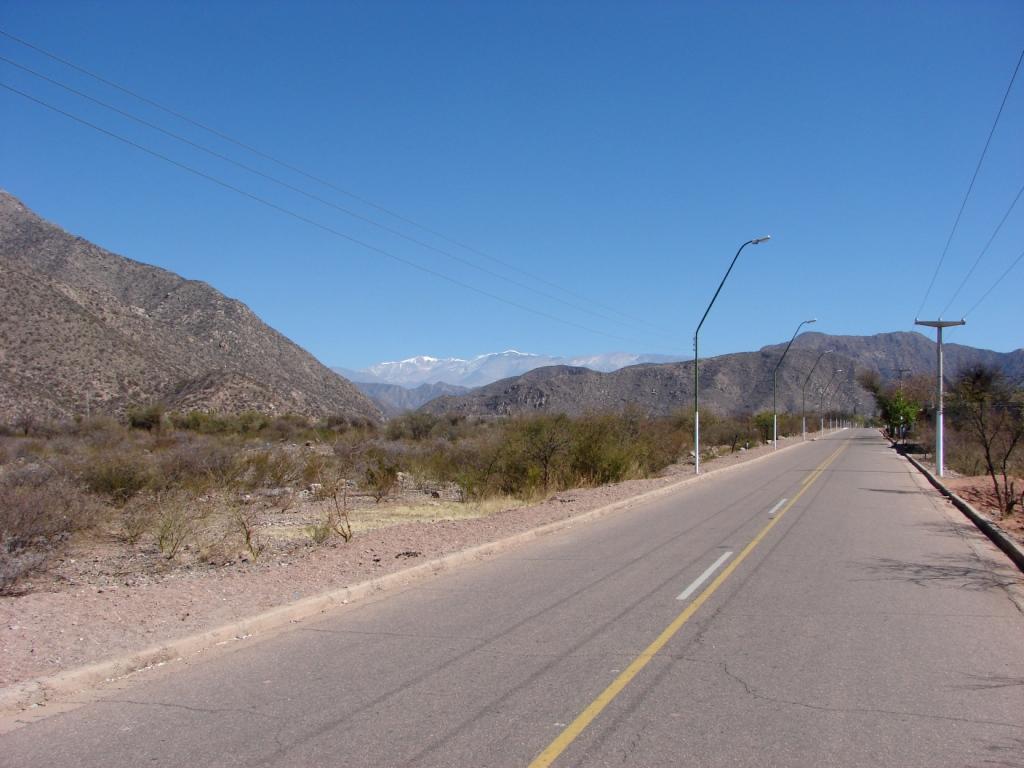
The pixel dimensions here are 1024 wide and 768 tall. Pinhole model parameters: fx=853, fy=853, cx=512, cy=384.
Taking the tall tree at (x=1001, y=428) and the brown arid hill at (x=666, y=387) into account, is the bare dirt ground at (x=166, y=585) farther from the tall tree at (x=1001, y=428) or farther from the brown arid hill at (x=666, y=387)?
the brown arid hill at (x=666, y=387)

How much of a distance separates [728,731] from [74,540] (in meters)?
13.0

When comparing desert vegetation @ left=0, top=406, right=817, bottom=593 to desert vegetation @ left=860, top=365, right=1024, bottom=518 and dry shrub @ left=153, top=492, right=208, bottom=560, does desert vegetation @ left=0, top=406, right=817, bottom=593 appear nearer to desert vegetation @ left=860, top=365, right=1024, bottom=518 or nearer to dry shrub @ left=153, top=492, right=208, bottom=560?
dry shrub @ left=153, top=492, right=208, bottom=560

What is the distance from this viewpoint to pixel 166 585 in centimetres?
1124

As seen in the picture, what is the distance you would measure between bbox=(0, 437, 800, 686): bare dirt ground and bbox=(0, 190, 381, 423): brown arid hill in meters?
37.2

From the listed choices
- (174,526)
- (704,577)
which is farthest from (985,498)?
(174,526)

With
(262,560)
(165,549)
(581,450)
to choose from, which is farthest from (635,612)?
(581,450)

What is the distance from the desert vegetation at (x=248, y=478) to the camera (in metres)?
14.5

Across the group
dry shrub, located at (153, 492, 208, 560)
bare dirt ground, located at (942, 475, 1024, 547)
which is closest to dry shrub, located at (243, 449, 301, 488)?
dry shrub, located at (153, 492, 208, 560)

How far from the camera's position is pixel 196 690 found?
22.9 ft

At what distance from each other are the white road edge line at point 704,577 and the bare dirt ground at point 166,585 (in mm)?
4162

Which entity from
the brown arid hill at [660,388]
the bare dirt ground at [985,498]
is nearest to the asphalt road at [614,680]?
the bare dirt ground at [985,498]

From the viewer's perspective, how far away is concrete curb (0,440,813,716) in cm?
680

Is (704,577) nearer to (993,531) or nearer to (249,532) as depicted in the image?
(249,532)

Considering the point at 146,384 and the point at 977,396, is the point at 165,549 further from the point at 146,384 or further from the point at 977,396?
the point at 146,384
